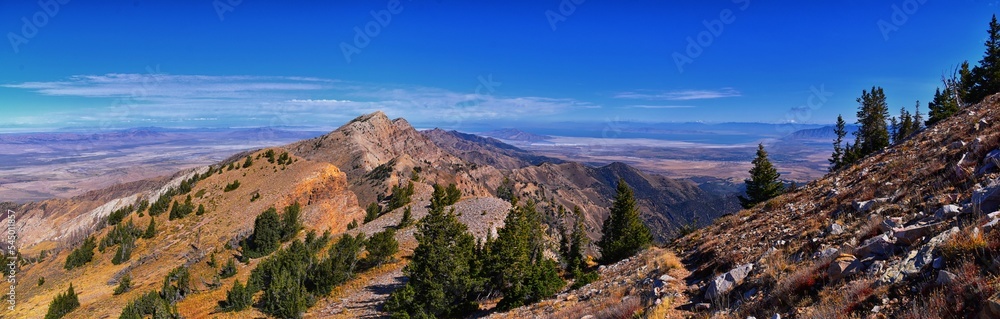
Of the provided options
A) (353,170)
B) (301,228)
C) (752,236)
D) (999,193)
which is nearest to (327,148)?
(353,170)

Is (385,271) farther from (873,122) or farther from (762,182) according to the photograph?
(873,122)

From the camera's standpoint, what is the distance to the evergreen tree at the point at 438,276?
2394 centimetres

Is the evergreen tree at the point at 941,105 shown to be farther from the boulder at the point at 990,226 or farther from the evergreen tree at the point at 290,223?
the evergreen tree at the point at 290,223

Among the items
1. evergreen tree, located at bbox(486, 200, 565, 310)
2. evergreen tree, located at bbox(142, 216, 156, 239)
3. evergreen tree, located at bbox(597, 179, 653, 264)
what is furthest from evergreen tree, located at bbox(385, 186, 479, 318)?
evergreen tree, located at bbox(142, 216, 156, 239)

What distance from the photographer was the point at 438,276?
81.6 ft

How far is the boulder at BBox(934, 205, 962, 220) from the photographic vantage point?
9.06 m

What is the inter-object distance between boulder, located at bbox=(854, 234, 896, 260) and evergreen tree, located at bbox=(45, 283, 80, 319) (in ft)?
144

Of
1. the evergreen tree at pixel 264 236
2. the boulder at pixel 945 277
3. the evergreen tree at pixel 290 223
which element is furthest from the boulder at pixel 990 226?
the evergreen tree at pixel 290 223

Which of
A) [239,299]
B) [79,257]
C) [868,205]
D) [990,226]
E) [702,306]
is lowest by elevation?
[79,257]

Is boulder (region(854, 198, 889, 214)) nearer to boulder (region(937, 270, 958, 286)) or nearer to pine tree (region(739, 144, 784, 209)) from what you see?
boulder (region(937, 270, 958, 286))

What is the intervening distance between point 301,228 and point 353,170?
181 feet

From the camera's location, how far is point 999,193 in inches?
342

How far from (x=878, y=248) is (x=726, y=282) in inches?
141

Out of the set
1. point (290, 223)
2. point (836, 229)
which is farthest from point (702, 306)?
point (290, 223)
